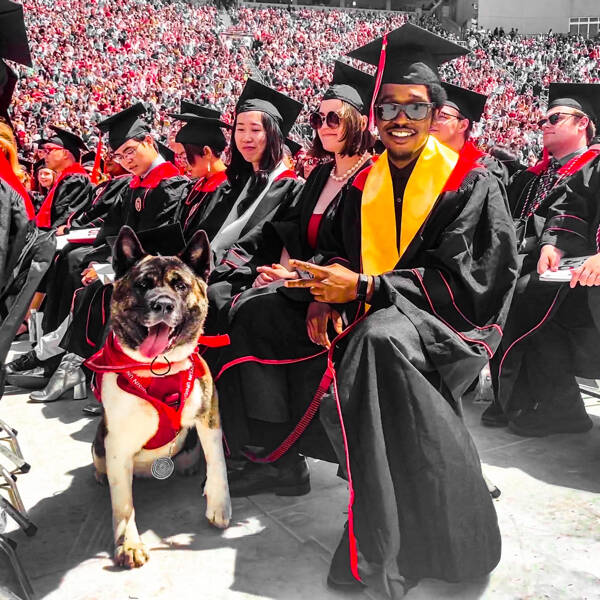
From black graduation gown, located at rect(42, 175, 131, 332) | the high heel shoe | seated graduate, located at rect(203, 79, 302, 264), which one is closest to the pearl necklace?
seated graduate, located at rect(203, 79, 302, 264)

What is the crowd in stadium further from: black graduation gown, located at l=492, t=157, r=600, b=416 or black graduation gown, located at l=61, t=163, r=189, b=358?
black graduation gown, located at l=492, t=157, r=600, b=416

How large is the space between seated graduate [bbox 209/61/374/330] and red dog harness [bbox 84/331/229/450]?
812 mm

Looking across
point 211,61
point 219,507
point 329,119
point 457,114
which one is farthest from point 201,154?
point 211,61

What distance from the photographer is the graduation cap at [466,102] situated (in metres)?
4.94

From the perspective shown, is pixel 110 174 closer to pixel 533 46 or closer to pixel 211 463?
pixel 211 463

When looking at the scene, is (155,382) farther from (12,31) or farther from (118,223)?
(118,223)

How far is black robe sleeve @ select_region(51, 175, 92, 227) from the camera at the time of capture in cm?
695

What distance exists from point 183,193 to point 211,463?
2691 millimetres

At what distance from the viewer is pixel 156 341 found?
279 centimetres

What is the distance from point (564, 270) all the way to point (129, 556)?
2.80m

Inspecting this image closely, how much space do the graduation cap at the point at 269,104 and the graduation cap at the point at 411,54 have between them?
4.52ft

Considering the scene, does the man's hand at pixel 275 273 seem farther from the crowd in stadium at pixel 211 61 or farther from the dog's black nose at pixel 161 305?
the crowd in stadium at pixel 211 61

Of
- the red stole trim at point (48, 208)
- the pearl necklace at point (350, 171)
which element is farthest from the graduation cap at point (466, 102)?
the red stole trim at point (48, 208)

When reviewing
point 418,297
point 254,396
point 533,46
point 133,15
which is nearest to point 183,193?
point 254,396
